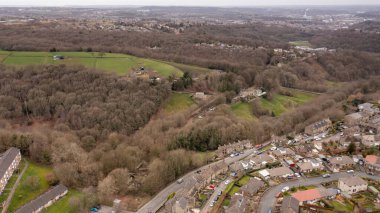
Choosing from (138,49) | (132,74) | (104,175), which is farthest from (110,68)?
(104,175)

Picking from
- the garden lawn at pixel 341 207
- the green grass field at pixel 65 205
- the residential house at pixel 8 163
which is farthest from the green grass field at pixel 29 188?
the garden lawn at pixel 341 207

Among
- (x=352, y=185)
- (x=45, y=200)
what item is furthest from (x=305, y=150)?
(x=45, y=200)

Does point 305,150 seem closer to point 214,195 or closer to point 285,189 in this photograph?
point 285,189

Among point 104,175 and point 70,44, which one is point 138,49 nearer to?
point 70,44

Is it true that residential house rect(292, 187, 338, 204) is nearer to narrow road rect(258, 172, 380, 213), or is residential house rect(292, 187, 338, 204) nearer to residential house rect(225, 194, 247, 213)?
narrow road rect(258, 172, 380, 213)

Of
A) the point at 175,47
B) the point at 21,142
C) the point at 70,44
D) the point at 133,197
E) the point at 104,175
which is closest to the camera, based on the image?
the point at 133,197

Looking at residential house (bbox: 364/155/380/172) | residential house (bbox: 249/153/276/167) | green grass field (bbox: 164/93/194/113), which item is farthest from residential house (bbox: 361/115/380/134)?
green grass field (bbox: 164/93/194/113)

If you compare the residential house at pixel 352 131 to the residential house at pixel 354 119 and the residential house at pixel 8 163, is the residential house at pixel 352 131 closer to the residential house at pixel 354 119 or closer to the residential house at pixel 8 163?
the residential house at pixel 354 119
